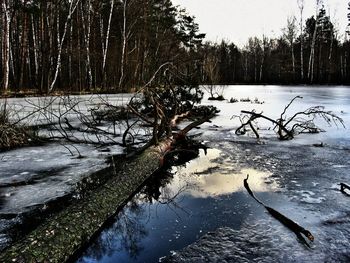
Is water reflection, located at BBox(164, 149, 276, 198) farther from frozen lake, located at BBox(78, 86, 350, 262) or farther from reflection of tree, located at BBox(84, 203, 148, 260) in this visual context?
reflection of tree, located at BBox(84, 203, 148, 260)

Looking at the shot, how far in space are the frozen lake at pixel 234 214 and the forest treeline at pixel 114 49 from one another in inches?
116

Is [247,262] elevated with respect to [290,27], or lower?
lower

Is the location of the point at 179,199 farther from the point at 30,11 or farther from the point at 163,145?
the point at 30,11

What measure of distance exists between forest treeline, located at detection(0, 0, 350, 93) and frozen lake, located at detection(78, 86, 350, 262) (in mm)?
2943

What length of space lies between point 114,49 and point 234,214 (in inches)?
968

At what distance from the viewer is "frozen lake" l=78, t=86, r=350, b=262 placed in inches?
98.4

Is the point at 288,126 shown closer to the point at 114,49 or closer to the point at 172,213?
the point at 172,213

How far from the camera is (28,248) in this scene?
6.86 feet

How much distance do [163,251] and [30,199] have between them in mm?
1616

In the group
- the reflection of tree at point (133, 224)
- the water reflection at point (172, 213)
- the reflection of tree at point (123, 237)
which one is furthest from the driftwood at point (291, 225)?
the reflection of tree at point (123, 237)

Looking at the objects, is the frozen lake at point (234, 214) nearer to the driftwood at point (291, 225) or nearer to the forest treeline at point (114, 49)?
the driftwood at point (291, 225)

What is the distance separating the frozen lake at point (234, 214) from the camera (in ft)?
8.20

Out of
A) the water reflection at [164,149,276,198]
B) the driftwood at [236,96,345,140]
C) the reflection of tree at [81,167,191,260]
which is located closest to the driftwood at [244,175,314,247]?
the water reflection at [164,149,276,198]

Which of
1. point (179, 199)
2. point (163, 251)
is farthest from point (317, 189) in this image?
point (163, 251)
